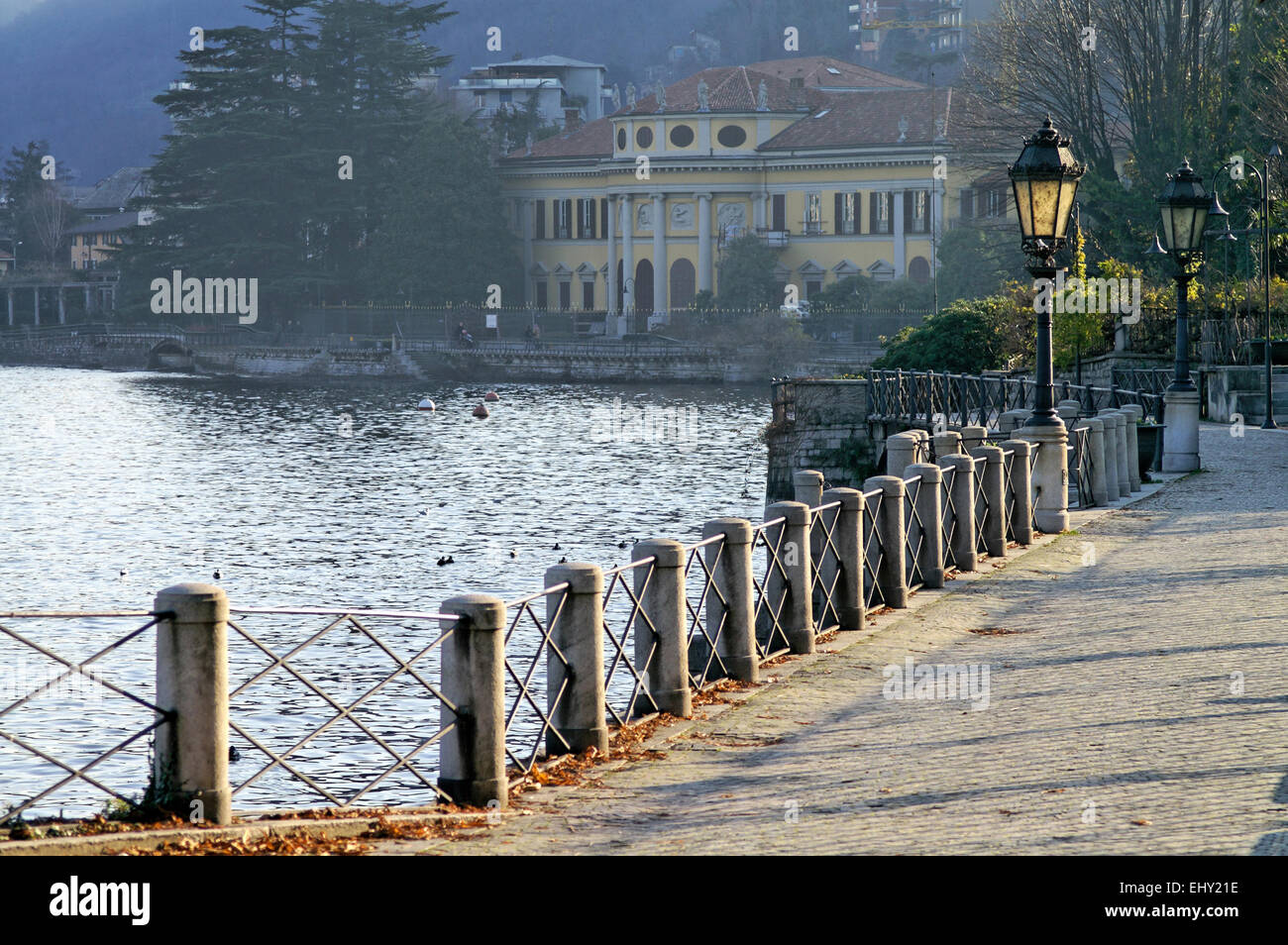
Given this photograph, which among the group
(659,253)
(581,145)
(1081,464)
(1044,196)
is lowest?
(1081,464)

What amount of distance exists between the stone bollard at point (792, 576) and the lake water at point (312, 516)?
3.85 meters

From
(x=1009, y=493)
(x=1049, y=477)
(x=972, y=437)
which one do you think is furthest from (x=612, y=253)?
(x=1009, y=493)

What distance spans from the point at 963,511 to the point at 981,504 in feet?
3.07

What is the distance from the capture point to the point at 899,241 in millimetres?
90438

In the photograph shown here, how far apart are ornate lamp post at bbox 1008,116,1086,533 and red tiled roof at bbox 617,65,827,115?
78535 millimetres

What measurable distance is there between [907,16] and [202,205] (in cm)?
9216

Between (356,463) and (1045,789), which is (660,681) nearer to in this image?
(1045,789)

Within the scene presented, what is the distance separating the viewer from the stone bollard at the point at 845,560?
1224cm

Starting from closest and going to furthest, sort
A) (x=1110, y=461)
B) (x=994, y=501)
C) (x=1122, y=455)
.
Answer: (x=994, y=501) < (x=1110, y=461) < (x=1122, y=455)

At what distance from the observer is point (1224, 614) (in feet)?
40.4

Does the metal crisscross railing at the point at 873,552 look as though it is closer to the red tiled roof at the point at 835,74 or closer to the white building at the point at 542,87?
the red tiled roof at the point at 835,74

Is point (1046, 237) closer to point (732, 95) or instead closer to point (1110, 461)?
point (1110, 461)

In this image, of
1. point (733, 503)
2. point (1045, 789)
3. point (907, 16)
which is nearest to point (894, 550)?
point (1045, 789)

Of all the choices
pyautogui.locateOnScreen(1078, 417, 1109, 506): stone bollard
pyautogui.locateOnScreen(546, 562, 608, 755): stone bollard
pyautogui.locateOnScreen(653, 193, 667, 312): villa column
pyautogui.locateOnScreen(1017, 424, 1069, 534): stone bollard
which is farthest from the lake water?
pyautogui.locateOnScreen(653, 193, 667, 312): villa column
